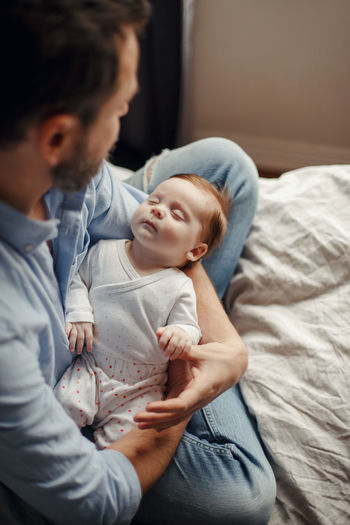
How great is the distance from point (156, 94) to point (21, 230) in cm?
183

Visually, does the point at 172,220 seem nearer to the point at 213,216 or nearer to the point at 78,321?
the point at 213,216

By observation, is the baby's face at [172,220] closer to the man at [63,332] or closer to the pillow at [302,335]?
the man at [63,332]

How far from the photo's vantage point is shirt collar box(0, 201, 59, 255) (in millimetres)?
630

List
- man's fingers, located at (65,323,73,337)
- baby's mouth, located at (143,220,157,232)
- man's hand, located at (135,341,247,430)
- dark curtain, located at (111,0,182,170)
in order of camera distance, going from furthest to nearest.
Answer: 1. dark curtain, located at (111,0,182,170)
2. baby's mouth, located at (143,220,157,232)
3. man's fingers, located at (65,323,73,337)
4. man's hand, located at (135,341,247,430)

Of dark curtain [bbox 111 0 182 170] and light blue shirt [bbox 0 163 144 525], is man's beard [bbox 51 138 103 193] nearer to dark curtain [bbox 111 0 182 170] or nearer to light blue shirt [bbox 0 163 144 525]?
light blue shirt [bbox 0 163 144 525]

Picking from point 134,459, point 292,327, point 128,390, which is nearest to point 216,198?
point 292,327

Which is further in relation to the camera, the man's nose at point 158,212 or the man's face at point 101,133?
the man's nose at point 158,212

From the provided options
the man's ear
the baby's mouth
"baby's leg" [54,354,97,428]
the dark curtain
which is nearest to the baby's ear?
the baby's mouth

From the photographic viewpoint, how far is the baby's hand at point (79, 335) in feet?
2.81

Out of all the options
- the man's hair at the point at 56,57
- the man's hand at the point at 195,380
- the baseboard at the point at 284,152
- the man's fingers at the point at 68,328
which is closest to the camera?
the man's hair at the point at 56,57

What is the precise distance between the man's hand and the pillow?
15cm

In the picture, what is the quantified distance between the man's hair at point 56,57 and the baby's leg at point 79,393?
471 millimetres

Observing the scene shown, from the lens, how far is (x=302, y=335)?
1.06 meters

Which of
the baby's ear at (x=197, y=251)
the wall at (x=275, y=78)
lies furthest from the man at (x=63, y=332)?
the wall at (x=275, y=78)
